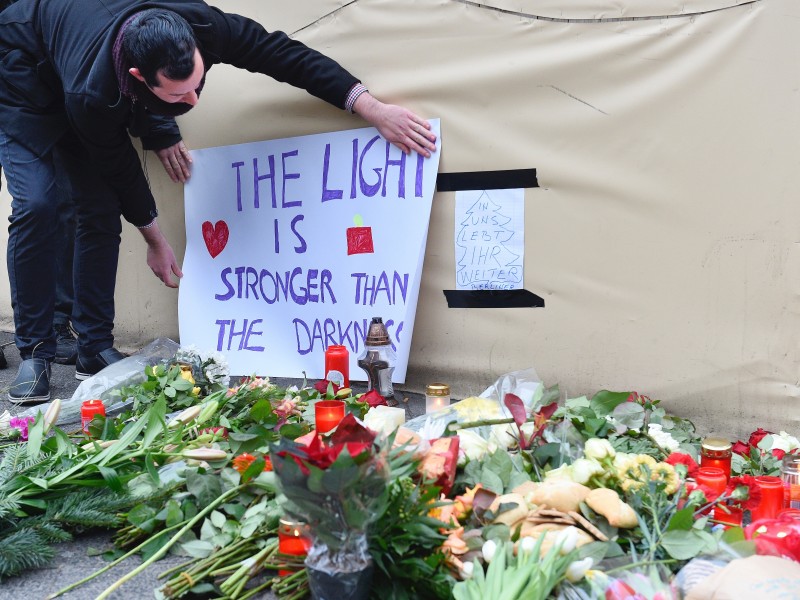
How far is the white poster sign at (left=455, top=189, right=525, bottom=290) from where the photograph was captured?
2.74 m

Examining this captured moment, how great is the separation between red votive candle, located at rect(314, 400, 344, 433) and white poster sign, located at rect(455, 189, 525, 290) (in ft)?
3.44

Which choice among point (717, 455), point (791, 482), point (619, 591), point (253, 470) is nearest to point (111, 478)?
point (253, 470)

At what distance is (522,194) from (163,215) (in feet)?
5.52

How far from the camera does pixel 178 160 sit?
3.48 metres

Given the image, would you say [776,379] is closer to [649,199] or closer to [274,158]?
[649,199]

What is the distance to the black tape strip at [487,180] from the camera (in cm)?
271

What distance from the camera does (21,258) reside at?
296 cm

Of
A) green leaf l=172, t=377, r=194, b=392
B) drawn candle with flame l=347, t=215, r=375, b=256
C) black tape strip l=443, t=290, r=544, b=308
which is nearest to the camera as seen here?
green leaf l=172, t=377, r=194, b=392

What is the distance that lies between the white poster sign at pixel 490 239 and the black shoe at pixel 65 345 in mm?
1819

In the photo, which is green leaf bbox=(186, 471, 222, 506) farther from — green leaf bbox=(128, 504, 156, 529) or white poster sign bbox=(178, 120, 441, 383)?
white poster sign bbox=(178, 120, 441, 383)

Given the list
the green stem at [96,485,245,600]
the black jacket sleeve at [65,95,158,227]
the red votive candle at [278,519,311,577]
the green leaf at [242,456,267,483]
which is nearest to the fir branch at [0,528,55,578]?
the green stem at [96,485,245,600]

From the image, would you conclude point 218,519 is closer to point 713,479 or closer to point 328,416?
point 328,416

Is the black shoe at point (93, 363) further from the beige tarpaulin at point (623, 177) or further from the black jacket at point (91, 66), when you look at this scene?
the beige tarpaulin at point (623, 177)

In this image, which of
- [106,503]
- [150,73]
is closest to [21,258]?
[150,73]
